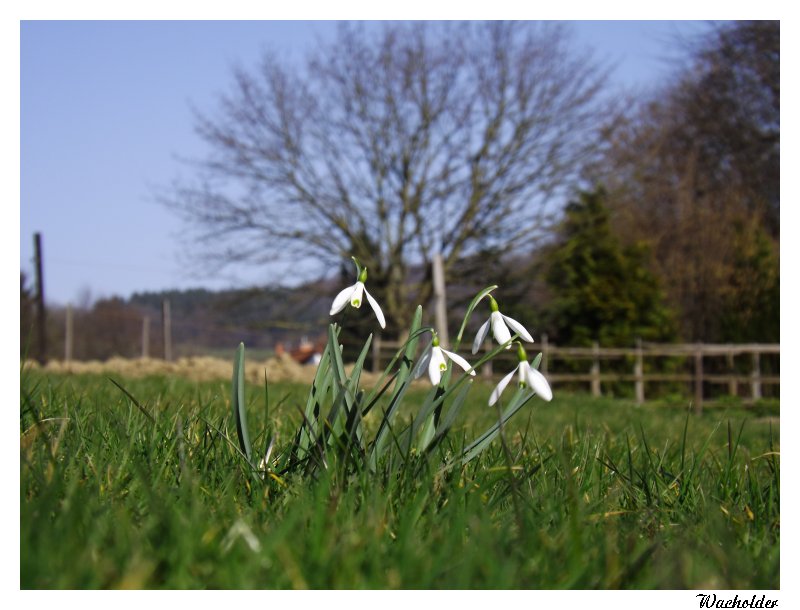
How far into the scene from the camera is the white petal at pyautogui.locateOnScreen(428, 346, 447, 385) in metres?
Answer: 1.94

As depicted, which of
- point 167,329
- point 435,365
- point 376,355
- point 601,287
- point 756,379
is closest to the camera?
point 435,365

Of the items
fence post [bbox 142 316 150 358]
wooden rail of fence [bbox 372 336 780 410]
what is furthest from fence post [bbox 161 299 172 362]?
wooden rail of fence [bbox 372 336 780 410]

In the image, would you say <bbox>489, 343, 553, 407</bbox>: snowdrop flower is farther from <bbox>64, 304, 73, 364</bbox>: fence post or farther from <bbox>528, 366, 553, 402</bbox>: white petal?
<bbox>64, 304, 73, 364</bbox>: fence post

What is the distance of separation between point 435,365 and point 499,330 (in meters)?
0.18

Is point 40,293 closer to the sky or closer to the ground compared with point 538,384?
closer to the sky

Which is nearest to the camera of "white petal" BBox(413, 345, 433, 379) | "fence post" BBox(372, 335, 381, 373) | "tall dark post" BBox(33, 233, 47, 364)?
"white petal" BBox(413, 345, 433, 379)

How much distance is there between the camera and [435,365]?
197 centimetres

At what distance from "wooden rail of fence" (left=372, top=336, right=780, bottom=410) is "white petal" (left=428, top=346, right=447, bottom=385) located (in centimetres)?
1641

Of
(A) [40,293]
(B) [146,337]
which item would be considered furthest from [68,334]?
(A) [40,293]

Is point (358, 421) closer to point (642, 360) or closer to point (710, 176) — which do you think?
point (642, 360)

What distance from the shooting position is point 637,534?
1872mm
